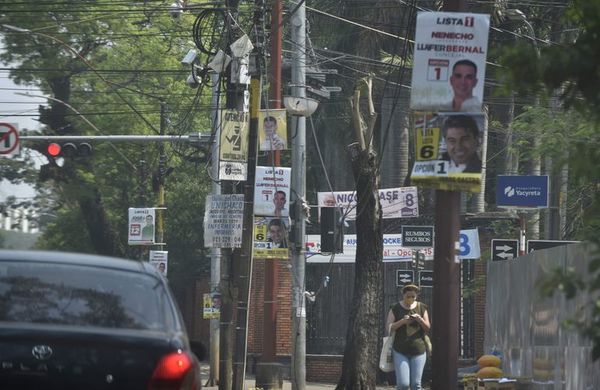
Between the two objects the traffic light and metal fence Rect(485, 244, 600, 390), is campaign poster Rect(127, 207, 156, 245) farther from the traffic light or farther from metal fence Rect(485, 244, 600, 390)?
metal fence Rect(485, 244, 600, 390)

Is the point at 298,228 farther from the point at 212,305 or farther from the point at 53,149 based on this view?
the point at 53,149

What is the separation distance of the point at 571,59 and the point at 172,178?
4222 centimetres

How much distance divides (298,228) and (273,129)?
1.76m

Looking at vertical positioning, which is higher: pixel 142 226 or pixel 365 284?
pixel 142 226

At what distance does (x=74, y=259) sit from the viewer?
791cm

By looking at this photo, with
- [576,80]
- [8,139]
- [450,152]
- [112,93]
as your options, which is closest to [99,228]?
[112,93]

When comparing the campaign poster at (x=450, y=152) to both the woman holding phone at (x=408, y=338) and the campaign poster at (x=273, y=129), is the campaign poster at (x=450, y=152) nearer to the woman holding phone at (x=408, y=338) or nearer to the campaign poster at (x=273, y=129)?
the woman holding phone at (x=408, y=338)

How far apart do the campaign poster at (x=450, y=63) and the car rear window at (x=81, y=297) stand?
10.1ft

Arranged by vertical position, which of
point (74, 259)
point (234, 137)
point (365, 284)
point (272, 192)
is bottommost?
point (365, 284)

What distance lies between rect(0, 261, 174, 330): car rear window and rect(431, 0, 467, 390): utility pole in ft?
10.4

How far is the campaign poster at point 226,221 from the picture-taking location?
1939 centimetres

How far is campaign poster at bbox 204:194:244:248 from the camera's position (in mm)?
19391

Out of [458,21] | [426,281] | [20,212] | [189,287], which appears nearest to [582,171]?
[458,21]

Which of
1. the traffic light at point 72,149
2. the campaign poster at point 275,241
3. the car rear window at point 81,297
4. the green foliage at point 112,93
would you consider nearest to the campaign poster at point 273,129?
the campaign poster at point 275,241
